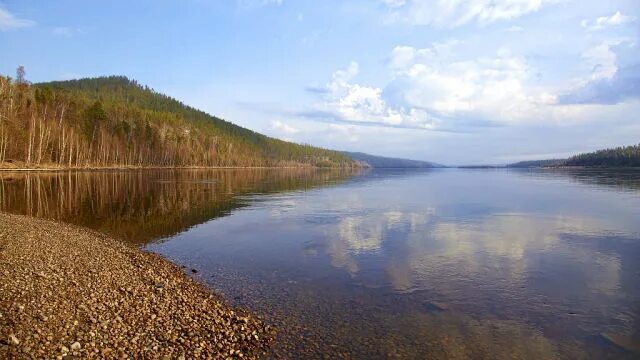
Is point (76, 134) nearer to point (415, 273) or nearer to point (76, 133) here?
point (76, 133)

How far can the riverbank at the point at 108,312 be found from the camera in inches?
396

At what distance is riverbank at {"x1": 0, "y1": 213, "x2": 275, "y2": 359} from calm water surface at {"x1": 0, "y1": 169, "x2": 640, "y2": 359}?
1646 mm

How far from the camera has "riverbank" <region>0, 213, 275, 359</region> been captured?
1006 centimetres

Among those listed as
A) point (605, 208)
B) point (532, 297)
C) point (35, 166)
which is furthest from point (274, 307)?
point (35, 166)

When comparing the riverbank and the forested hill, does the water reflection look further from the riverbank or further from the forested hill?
the forested hill

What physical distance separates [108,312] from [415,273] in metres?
13.9

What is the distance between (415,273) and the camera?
2041 cm

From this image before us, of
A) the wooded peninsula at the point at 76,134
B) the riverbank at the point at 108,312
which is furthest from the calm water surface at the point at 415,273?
the wooded peninsula at the point at 76,134

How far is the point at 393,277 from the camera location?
19.7 metres

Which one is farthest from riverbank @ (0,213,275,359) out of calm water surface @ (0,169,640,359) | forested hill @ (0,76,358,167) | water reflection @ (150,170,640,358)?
forested hill @ (0,76,358,167)

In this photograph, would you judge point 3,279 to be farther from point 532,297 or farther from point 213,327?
point 532,297

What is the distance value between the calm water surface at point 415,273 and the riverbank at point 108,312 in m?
1.65

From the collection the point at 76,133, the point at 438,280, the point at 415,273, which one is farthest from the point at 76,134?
the point at 438,280

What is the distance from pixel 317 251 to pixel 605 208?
3940 cm
